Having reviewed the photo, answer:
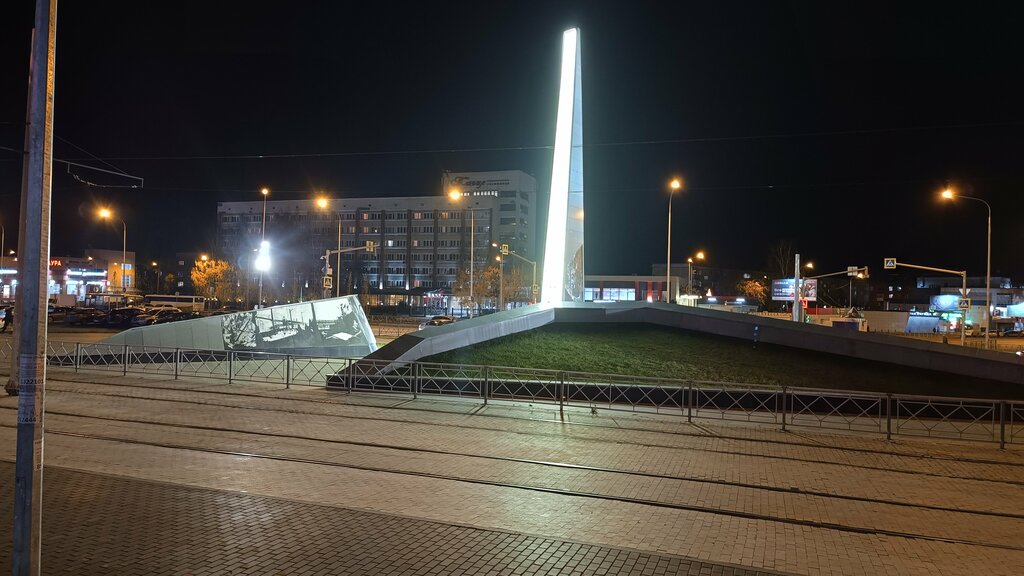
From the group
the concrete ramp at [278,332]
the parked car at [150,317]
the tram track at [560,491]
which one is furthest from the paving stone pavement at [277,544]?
the parked car at [150,317]

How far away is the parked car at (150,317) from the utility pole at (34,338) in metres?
44.2

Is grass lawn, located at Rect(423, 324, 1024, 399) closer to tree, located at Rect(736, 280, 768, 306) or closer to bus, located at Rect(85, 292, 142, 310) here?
bus, located at Rect(85, 292, 142, 310)

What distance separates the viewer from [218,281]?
242ft

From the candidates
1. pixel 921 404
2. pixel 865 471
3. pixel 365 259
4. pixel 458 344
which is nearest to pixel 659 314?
pixel 458 344

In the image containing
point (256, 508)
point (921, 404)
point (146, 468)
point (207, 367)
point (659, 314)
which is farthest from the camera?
point (659, 314)

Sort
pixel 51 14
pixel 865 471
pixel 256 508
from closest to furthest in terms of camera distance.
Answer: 1. pixel 51 14
2. pixel 256 508
3. pixel 865 471

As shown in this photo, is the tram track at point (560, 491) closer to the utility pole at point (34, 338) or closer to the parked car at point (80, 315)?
the utility pole at point (34, 338)

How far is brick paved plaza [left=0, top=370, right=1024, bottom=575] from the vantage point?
6.34 meters

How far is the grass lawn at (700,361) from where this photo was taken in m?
18.9

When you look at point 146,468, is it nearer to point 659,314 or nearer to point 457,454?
point 457,454

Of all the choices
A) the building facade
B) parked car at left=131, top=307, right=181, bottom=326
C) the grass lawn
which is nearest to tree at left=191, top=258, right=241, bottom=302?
the building facade

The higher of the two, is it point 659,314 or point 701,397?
point 659,314

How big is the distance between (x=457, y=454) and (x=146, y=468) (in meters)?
4.69

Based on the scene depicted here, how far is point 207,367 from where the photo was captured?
2317 centimetres
